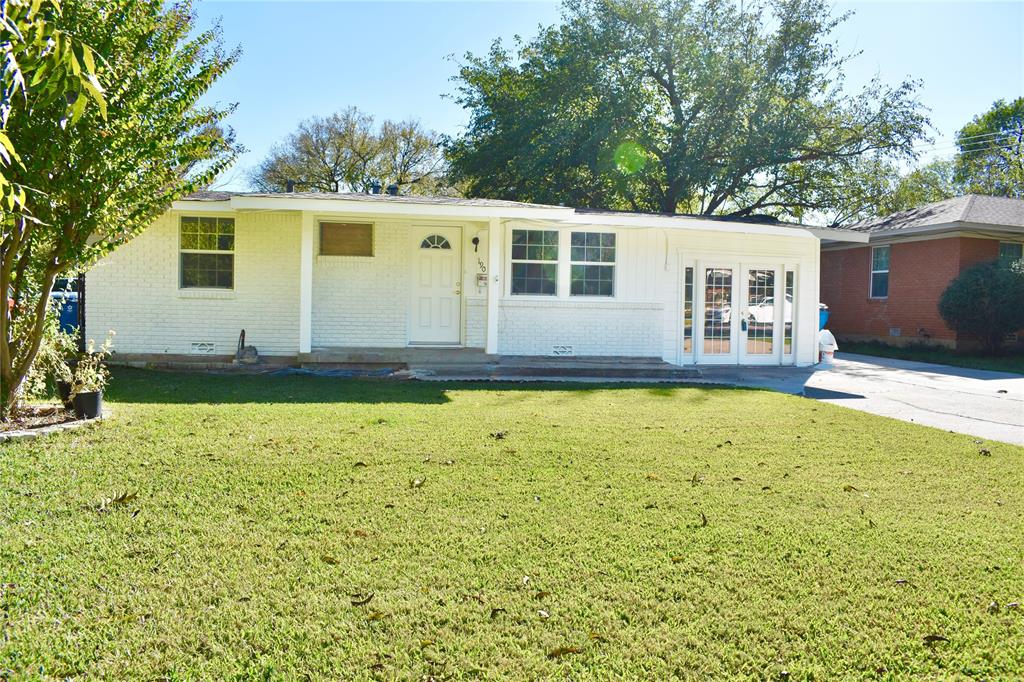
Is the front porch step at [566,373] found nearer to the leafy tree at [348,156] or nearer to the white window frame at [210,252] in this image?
the white window frame at [210,252]

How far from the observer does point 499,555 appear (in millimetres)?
3869

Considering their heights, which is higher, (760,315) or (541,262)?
(541,262)

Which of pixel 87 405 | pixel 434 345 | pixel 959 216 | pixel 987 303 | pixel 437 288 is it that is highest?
pixel 959 216

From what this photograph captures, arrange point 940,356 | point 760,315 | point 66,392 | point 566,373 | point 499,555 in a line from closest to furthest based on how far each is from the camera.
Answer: point 499,555 < point 66,392 < point 566,373 < point 760,315 < point 940,356

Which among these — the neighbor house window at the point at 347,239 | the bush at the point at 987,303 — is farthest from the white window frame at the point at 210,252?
the bush at the point at 987,303

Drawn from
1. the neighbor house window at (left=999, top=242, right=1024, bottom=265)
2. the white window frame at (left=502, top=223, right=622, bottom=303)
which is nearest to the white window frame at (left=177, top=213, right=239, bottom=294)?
the white window frame at (left=502, top=223, right=622, bottom=303)

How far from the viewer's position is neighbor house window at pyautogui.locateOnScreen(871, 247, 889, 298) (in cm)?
2228

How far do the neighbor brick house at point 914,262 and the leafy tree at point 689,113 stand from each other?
157 inches

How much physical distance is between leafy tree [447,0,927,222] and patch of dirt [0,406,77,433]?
20.2 meters

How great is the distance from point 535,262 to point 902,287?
538 inches

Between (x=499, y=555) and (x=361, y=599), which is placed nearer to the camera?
(x=361, y=599)

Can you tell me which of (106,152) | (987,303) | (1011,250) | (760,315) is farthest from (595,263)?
(1011,250)

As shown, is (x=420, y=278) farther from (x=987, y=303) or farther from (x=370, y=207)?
(x=987, y=303)

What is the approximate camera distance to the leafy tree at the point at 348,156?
112 feet
